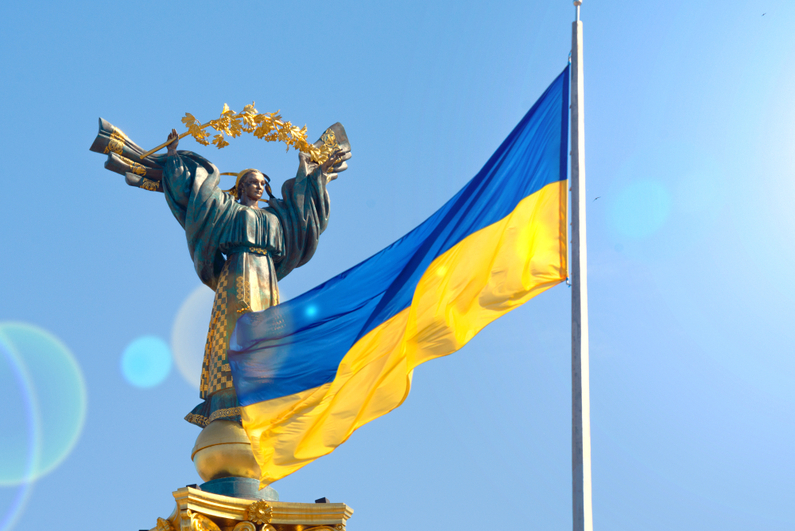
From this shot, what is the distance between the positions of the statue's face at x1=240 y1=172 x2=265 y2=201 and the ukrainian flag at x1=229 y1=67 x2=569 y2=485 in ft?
11.5

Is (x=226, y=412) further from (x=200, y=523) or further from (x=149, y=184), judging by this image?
(x=149, y=184)

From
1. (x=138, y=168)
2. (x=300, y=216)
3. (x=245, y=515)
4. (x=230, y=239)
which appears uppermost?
(x=138, y=168)

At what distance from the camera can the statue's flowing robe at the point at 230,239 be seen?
18.2 m

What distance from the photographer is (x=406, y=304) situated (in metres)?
15.3

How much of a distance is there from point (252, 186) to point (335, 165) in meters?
1.68

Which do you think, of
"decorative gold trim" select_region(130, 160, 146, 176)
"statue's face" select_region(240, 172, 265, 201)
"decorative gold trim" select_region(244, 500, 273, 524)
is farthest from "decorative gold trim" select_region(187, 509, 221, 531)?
"decorative gold trim" select_region(130, 160, 146, 176)


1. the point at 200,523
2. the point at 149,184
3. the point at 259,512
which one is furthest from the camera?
the point at 149,184

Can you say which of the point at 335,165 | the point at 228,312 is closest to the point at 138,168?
the point at 228,312

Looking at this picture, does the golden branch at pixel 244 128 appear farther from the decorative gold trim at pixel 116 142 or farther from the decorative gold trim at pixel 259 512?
the decorative gold trim at pixel 259 512

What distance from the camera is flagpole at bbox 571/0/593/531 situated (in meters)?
12.0

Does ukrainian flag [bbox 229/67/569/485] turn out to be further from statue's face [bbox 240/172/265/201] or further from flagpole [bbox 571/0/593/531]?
statue's face [bbox 240/172/265/201]

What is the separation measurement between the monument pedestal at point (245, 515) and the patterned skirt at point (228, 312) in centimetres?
Result: 165

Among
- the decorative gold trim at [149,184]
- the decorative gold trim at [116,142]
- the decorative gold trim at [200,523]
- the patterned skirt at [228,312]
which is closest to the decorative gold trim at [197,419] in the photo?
the patterned skirt at [228,312]

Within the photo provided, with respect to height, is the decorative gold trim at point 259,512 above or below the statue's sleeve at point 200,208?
below
